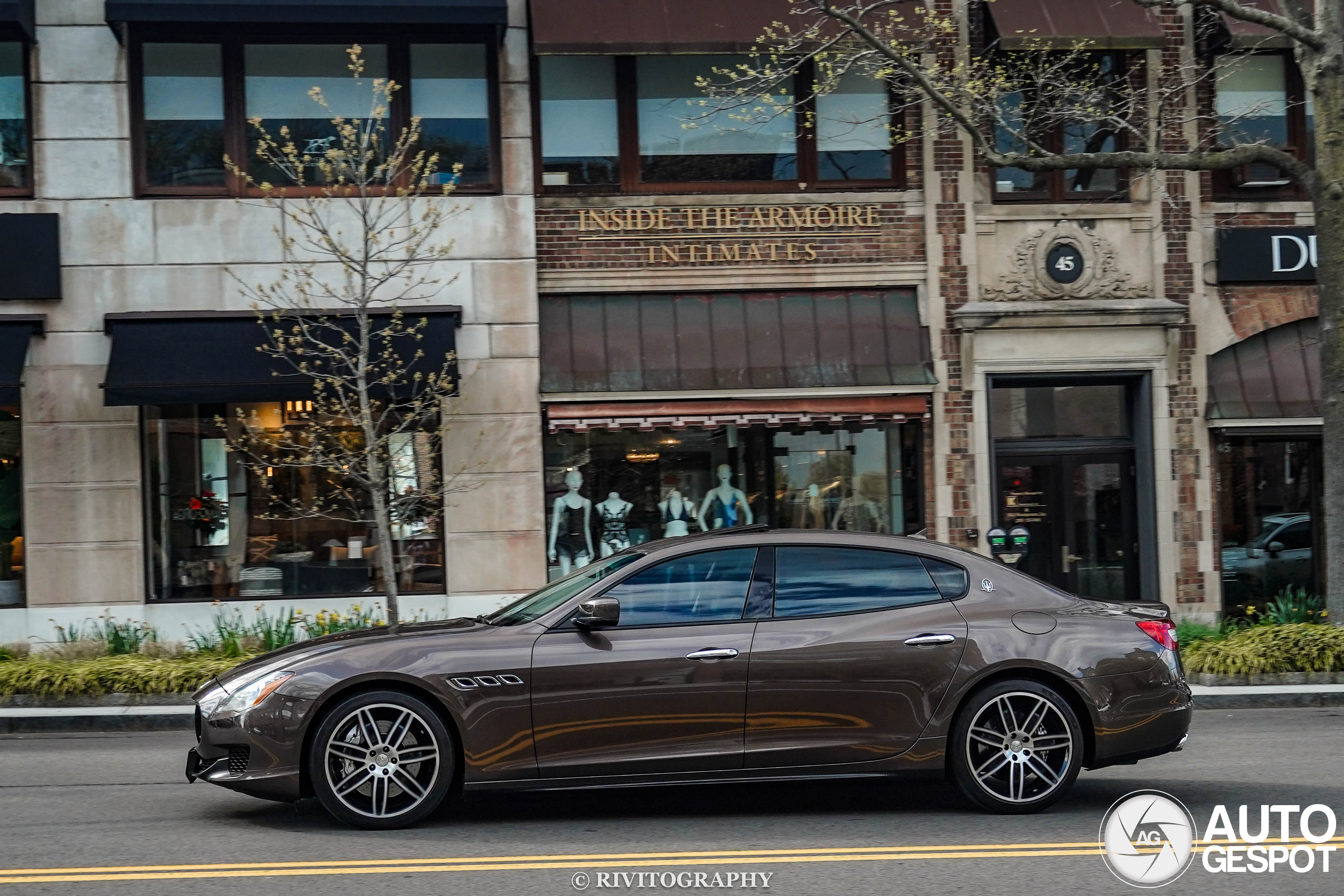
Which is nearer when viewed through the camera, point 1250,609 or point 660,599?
point 660,599

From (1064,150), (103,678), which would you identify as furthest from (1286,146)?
(103,678)

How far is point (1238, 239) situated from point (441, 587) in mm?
9984

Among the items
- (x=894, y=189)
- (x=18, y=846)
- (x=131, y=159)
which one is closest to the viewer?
(x=18, y=846)

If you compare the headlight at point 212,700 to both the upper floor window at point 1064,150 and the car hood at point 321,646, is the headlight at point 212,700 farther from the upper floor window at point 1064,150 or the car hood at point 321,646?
the upper floor window at point 1064,150

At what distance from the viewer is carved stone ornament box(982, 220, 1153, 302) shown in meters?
15.6

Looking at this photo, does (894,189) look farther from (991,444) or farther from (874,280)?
(991,444)

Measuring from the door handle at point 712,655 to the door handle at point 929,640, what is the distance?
90 cm

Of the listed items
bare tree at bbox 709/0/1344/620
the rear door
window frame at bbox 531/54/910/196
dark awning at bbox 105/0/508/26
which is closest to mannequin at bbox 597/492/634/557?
window frame at bbox 531/54/910/196

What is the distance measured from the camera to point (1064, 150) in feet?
52.5

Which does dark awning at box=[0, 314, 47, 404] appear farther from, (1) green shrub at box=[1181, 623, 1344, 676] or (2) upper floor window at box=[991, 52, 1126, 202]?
(1) green shrub at box=[1181, 623, 1344, 676]

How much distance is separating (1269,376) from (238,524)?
11914 millimetres

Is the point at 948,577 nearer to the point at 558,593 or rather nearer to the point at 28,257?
the point at 558,593

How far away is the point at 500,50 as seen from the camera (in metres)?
15.1

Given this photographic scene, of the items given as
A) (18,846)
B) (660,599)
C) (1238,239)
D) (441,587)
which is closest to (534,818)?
(660,599)
